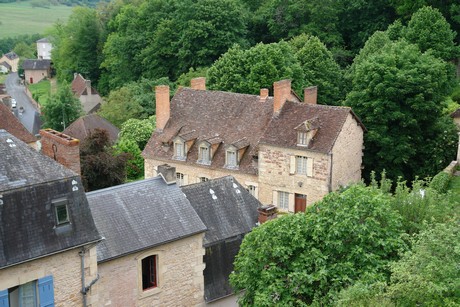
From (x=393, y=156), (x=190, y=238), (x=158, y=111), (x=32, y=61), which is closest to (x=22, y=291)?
(x=190, y=238)

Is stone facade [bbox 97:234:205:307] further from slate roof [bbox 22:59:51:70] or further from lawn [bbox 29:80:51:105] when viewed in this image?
slate roof [bbox 22:59:51:70]

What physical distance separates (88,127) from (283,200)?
24.8 meters

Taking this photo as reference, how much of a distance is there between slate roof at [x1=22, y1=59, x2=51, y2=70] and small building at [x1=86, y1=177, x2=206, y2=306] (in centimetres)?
10009

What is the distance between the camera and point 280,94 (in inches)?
1451

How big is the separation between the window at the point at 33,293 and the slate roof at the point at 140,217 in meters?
1.85

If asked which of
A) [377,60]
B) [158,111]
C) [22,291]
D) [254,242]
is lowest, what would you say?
[22,291]

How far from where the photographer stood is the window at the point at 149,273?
21.9 meters

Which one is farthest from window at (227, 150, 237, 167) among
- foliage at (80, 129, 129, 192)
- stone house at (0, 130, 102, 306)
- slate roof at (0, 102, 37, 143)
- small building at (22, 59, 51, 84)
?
small building at (22, 59, 51, 84)

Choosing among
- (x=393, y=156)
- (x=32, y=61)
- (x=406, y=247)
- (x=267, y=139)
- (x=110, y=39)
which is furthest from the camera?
(x=32, y=61)

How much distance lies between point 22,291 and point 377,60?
2706 cm

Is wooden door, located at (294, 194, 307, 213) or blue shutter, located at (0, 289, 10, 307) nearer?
blue shutter, located at (0, 289, 10, 307)

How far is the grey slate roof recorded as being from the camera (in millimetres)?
24047

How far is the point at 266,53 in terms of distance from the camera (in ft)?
151

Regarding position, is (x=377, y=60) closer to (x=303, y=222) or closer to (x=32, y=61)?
(x=303, y=222)
